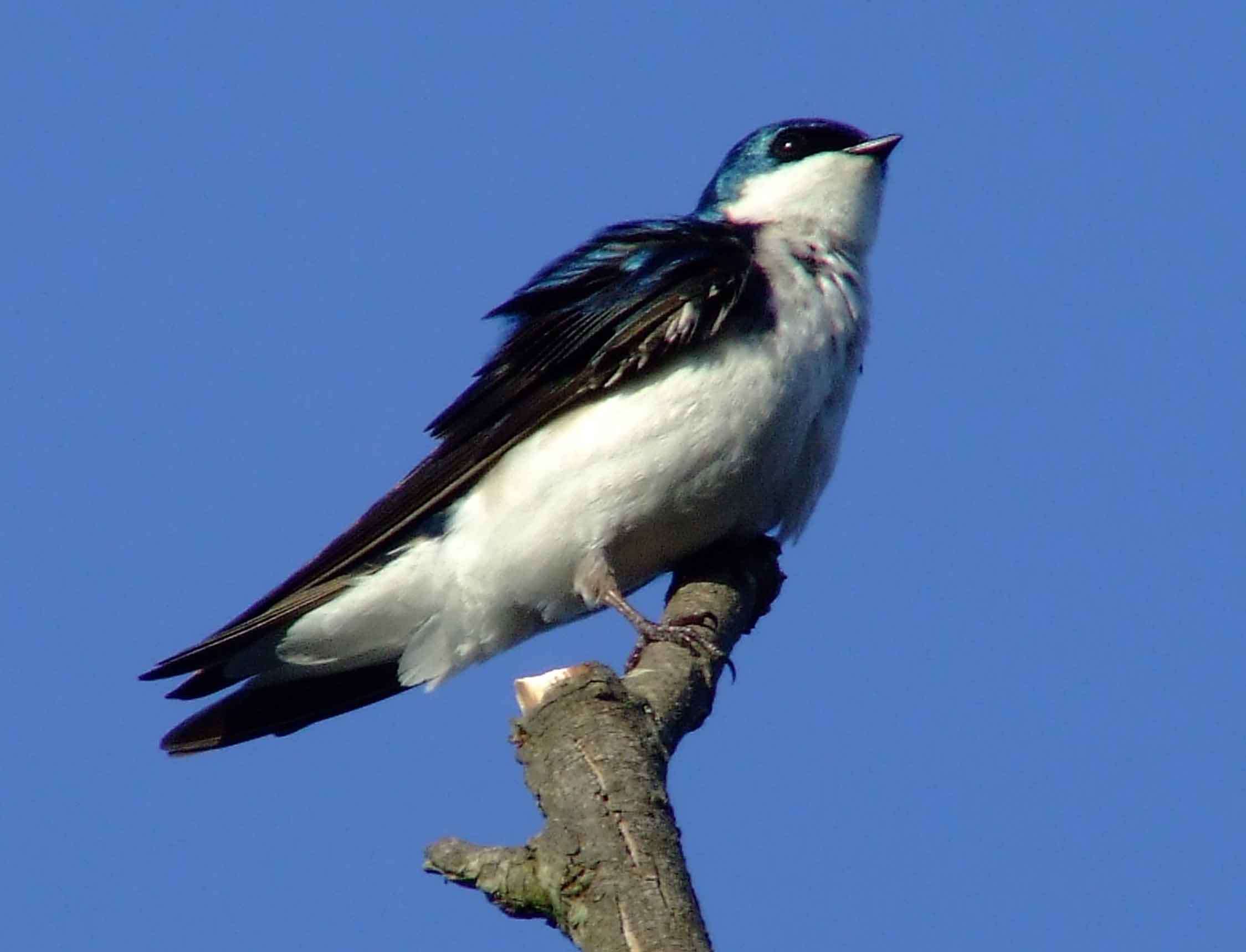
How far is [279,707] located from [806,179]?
2414 millimetres

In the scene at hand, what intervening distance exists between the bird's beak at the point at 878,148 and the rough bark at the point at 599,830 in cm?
301

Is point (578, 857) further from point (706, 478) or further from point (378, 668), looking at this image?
point (378, 668)

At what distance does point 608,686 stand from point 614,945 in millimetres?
685

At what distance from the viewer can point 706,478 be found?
18.2 ft

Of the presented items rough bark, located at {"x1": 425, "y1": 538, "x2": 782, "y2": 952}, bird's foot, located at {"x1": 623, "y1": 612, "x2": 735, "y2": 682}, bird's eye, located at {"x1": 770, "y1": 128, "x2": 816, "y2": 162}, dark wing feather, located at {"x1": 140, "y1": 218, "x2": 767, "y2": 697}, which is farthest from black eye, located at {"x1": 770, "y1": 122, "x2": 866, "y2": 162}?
rough bark, located at {"x1": 425, "y1": 538, "x2": 782, "y2": 952}

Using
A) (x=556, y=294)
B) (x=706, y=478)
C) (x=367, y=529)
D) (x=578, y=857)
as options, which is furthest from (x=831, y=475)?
(x=578, y=857)

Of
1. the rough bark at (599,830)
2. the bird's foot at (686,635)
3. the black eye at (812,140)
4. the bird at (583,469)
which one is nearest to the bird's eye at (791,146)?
the black eye at (812,140)

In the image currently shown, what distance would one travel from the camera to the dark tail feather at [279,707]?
590 cm

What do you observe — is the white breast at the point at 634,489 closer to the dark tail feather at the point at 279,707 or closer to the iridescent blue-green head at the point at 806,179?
the dark tail feather at the point at 279,707

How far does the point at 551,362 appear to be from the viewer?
5840 mm

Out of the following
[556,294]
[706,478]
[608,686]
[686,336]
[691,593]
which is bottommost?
[608,686]

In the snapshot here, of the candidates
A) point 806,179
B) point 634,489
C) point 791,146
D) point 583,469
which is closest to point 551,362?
point 583,469

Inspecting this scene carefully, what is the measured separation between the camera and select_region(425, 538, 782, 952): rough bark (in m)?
3.24

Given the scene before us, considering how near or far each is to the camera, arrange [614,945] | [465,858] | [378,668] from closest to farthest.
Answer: [614,945] → [465,858] → [378,668]
